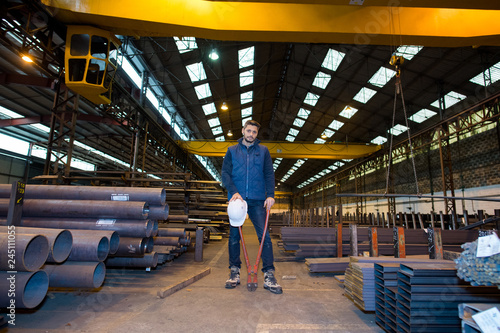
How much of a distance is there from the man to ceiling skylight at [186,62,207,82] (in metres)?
9.69

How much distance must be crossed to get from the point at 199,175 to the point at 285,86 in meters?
9.72

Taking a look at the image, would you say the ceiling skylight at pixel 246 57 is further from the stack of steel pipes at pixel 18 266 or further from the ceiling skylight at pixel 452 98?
the stack of steel pipes at pixel 18 266

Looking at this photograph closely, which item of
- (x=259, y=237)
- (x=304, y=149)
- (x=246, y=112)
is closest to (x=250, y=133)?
(x=259, y=237)

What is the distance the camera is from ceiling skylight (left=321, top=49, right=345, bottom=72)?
11.8 meters

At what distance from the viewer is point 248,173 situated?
126 inches

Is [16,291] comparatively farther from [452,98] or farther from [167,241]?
[452,98]

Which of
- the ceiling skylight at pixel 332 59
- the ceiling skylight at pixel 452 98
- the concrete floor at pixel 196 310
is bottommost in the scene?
the concrete floor at pixel 196 310

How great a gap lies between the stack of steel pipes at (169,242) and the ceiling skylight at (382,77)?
445 inches

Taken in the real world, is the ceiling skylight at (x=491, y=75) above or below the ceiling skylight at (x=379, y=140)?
above

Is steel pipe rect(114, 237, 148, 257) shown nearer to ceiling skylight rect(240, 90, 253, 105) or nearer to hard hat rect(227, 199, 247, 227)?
hard hat rect(227, 199, 247, 227)

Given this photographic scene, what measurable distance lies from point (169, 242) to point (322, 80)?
12495 millimetres

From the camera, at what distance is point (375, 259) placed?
Answer: 270cm

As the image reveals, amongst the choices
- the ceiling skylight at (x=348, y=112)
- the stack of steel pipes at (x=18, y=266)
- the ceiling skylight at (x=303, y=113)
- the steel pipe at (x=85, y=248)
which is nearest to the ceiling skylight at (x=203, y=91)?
the ceiling skylight at (x=303, y=113)

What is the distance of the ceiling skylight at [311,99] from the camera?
622 inches
